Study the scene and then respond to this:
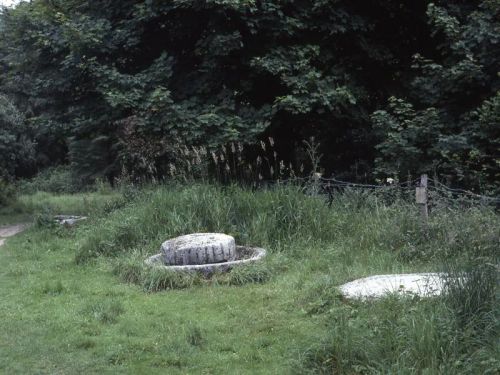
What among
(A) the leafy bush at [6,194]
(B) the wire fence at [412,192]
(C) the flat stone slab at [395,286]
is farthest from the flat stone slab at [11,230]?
(C) the flat stone slab at [395,286]

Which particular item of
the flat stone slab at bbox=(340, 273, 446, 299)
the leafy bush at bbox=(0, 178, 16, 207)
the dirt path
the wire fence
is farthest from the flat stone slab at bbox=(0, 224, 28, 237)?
the flat stone slab at bbox=(340, 273, 446, 299)

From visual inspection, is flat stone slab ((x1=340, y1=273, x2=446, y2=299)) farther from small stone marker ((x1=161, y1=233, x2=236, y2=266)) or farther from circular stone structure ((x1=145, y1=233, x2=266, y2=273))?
small stone marker ((x1=161, y1=233, x2=236, y2=266))

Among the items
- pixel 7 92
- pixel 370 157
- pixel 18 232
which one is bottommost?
pixel 18 232

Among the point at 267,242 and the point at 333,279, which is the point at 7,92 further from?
the point at 333,279

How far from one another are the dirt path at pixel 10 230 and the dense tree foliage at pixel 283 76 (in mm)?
2328

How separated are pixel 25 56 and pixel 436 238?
1111 centimetres

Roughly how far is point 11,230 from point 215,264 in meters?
8.16

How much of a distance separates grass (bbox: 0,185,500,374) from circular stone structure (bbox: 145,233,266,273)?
204 mm

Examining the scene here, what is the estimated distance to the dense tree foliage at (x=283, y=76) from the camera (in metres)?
11.3

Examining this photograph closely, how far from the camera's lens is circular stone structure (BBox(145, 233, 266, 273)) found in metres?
8.26

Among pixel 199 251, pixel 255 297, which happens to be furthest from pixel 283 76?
pixel 255 297

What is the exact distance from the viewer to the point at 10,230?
1475 cm

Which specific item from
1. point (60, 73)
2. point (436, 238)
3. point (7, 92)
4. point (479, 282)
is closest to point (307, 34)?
point (60, 73)

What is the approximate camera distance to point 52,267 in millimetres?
9570
